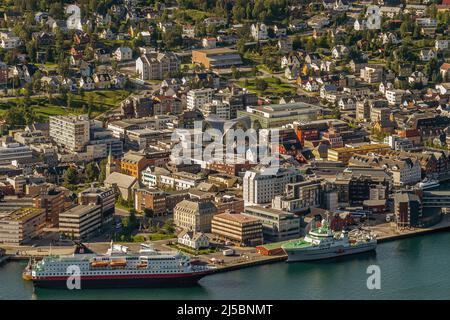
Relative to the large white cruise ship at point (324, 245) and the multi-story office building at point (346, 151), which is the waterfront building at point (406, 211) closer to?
the large white cruise ship at point (324, 245)

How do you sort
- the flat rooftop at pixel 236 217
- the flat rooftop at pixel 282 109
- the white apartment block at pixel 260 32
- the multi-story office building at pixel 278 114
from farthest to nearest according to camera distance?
the white apartment block at pixel 260 32
the flat rooftop at pixel 282 109
the multi-story office building at pixel 278 114
the flat rooftop at pixel 236 217

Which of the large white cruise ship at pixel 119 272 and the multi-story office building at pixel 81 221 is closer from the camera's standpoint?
the large white cruise ship at pixel 119 272

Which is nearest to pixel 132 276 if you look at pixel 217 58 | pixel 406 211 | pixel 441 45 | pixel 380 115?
pixel 406 211

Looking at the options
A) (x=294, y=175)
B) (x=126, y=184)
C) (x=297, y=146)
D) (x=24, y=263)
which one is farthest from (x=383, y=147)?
(x=24, y=263)

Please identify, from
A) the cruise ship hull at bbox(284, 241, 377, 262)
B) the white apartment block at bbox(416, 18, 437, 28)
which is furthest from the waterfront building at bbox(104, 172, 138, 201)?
the white apartment block at bbox(416, 18, 437, 28)

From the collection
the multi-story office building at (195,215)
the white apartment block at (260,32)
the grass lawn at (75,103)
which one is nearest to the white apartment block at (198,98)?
the grass lawn at (75,103)

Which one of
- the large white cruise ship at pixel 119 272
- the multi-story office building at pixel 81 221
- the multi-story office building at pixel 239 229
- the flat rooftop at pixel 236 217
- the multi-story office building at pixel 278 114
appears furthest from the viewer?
the multi-story office building at pixel 278 114

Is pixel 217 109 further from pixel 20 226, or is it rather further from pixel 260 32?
pixel 20 226
